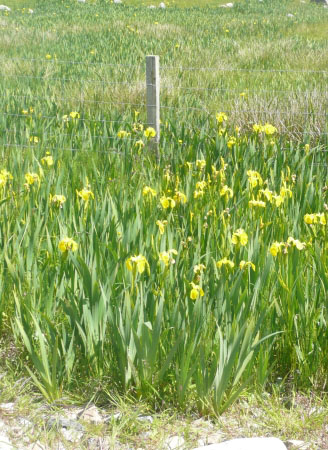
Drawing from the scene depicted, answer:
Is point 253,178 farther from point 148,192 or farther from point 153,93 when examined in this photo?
point 153,93

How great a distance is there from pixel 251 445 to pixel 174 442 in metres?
0.30

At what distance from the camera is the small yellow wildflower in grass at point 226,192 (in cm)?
320

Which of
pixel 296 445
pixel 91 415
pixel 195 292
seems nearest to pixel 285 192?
pixel 195 292

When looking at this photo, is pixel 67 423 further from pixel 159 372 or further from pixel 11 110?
pixel 11 110

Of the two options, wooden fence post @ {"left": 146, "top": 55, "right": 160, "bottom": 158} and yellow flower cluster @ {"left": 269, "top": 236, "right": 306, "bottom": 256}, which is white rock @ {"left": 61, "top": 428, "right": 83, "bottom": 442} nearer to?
yellow flower cluster @ {"left": 269, "top": 236, "right": 306, "bottom": 256}

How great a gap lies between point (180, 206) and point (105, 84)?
4339 millimetres

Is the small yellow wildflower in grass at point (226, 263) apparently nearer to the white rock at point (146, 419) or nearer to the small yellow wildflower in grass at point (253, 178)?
the white rock at point (146, 419)

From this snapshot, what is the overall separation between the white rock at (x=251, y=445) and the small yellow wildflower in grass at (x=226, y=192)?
1466 millimetres

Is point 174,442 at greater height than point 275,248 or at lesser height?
lesser

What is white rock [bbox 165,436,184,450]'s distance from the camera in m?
2.12

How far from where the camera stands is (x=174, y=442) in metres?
2.14

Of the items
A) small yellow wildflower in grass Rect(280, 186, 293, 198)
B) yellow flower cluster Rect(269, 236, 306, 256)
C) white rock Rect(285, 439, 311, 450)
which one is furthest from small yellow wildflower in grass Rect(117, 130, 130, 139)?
white rock Rect(285, 439, 311, 450)

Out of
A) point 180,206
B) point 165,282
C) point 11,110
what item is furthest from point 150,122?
point 165,282

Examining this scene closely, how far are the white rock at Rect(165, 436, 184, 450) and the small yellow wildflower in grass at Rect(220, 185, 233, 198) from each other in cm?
140
